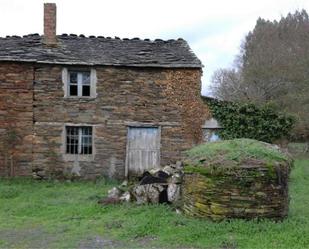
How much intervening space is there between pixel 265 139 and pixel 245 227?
444 inches

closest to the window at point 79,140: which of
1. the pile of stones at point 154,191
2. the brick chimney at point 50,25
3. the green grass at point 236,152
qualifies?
the brick chimney at point 50,25

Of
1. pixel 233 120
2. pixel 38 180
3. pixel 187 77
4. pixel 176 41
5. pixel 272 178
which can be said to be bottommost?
pixel 38 180

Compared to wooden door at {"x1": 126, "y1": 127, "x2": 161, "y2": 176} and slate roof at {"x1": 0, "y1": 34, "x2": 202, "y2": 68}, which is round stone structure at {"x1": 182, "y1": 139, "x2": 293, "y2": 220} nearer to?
wooden door at {"x1": 126, "y1": 127, "x2": 161, "y2": 176}

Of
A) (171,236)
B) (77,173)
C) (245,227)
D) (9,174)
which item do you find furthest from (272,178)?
(9,174)

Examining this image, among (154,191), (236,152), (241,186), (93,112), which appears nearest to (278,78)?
(93,112)

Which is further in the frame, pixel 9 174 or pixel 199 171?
pixel 9 174

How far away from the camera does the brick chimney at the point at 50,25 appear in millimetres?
18562

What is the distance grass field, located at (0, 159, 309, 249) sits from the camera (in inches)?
339

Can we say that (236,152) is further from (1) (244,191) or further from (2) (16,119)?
(2) (16,119)

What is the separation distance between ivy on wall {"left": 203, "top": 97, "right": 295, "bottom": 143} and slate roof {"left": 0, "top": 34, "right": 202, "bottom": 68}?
2.27m

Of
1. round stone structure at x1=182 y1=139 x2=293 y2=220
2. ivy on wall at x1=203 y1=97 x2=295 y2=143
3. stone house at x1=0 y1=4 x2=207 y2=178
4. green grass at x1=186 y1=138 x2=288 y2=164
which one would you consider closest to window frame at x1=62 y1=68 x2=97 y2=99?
stone house at x1=0 y1=4 x2=207 y2=178

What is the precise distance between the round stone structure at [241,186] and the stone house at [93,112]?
7661mm

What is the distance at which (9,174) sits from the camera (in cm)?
1764

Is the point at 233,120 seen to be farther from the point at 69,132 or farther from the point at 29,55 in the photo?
the point at 29,55
